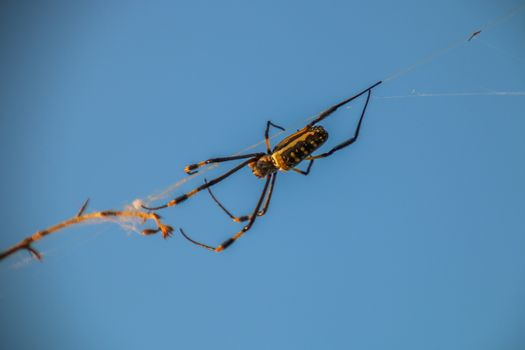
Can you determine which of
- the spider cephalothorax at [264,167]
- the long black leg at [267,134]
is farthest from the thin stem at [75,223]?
the long black leg at [267,134]

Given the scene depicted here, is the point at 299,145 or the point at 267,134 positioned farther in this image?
the point at 267,134

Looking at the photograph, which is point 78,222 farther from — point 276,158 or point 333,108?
point 333,108

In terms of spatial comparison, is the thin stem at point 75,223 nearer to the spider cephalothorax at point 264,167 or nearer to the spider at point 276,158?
the spider at point 276,158

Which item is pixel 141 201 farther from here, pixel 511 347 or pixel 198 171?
pixel 511 347

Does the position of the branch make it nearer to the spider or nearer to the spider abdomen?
the spider

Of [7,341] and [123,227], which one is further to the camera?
[7,341]

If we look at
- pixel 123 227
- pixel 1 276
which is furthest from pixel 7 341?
pixel 123 227

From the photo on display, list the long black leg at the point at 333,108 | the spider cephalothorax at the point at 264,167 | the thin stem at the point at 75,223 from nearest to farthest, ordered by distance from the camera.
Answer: the thin stem at the point at 75,223 < the long black leg at the point at 333,108 < the spider cephalothorax at the point at 264,167

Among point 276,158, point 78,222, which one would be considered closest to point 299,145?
point 276,158
